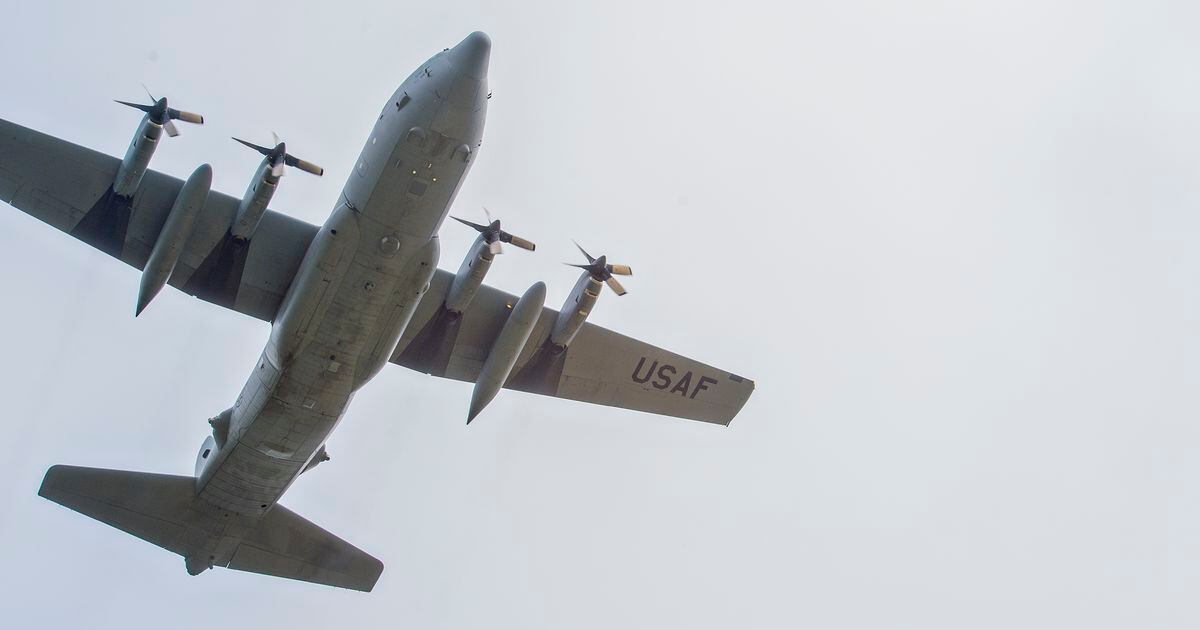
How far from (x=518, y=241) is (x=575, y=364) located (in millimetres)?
4346

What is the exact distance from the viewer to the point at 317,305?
21.1 m

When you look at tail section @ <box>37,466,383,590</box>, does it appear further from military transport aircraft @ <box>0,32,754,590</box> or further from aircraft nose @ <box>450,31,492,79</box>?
aircraft nose @ <box>450,31,492,79</box>

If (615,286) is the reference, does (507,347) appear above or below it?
below

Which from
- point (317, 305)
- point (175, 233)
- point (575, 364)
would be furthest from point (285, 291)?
Result: point (575, 364)

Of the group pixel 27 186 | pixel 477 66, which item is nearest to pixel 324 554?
pixel 27 186

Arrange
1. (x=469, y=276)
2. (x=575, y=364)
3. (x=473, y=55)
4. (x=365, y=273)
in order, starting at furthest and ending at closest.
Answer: (x=575, y=364), (x=469, y=276), (x=365, y=273), (x=473, y=55)

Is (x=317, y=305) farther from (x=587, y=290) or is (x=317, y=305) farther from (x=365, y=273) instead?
(x=587, y=290)

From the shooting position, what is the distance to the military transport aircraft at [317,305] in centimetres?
2006

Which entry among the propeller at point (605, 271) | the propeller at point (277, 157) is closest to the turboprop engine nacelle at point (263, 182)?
the propeller at point (277, 157)

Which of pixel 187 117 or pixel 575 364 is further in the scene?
pixel 575 364

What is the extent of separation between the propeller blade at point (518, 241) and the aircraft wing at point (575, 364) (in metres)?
1.90

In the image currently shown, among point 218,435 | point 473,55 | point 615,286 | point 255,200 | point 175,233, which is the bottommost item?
point 218,435

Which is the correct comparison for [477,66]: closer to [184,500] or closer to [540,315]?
[540,315]

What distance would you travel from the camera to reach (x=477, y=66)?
1925 cm
